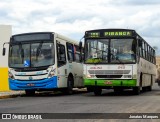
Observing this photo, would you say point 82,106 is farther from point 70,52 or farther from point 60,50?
point 70,52

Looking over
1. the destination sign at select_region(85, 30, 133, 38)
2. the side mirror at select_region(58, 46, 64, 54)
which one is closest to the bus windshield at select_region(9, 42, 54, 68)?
the side mirror at select_region(58, 46, 64, 54)

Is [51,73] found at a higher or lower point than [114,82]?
higher

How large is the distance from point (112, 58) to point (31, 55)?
406 centimetres

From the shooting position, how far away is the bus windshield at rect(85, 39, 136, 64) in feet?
71.7

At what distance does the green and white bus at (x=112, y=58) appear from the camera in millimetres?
21750

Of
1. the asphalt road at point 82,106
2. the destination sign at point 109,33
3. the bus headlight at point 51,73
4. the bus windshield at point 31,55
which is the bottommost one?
the asphalt road at point 82,106

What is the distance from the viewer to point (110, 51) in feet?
72.2

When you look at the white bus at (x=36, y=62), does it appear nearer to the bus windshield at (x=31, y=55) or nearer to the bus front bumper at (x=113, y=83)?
the bus windshield at (x=31, y=55)

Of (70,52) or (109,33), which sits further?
(70,52)

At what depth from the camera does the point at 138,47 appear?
22.7 meters

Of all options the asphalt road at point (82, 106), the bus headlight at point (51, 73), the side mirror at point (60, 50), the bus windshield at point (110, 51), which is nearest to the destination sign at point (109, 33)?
the bus windshield at point (110, 51)

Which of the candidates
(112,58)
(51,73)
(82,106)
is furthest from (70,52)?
(82,106)

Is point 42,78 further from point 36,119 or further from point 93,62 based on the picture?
point 36,119

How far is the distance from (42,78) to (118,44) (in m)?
4.17
